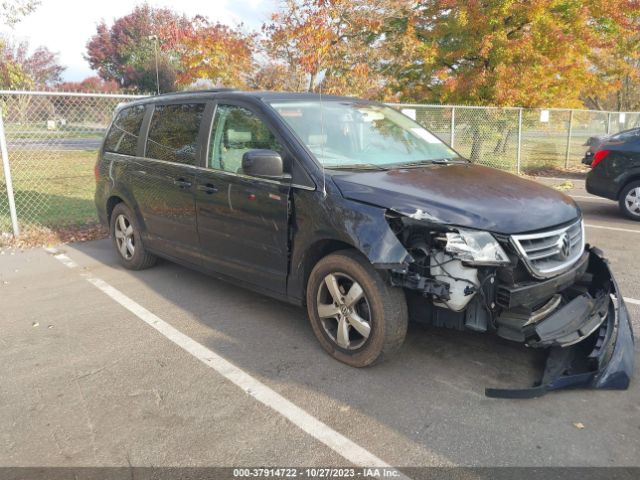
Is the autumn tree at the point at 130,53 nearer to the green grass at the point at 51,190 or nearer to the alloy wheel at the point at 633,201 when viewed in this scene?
the green grass at the point at 51,190

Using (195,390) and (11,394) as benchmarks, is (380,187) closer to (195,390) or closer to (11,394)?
(195,390)

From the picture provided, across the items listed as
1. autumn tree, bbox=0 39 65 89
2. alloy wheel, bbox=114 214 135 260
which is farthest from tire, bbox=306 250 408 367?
autumn tree, bbox=0 39 65 89

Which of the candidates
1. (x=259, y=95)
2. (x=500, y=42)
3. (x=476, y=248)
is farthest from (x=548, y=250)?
(x=500, y=42)

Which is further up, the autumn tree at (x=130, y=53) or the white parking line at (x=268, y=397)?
the autumn tree at (x=130, y=53)

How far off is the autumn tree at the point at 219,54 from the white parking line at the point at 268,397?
29.2 ft

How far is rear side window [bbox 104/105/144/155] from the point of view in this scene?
219 inches

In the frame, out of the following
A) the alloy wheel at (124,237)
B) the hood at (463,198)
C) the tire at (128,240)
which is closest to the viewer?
the hood at (463,198)

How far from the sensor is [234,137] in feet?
14.3

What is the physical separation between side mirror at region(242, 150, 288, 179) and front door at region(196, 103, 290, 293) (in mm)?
167

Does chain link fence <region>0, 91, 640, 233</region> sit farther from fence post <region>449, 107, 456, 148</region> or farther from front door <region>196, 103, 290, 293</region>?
front door <region>196, 103, 290, 293</region>

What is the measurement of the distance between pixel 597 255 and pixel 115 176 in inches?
186

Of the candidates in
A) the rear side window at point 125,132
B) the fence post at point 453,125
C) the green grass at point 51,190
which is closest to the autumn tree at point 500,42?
the fence post at point 453,125

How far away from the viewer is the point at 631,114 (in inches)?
725

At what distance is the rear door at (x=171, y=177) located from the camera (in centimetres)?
469
